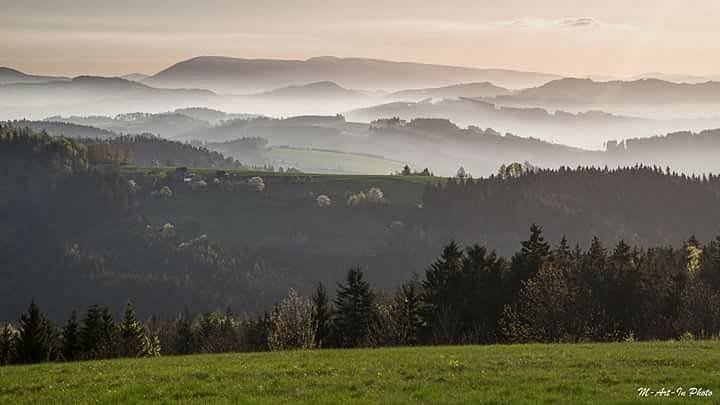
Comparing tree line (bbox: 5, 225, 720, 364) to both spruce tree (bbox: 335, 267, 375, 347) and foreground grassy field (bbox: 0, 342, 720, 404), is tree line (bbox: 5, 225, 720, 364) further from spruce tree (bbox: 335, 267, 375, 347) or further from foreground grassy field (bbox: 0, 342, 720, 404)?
foreground grassy field (bbox: 0, 342, 720, 404)

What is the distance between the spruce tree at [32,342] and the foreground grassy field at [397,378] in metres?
26.9

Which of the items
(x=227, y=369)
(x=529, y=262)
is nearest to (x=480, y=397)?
(x=227, y=369)

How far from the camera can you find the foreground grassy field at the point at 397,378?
2341 cm

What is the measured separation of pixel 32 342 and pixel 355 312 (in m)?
28.8

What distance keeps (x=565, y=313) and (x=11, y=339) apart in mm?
50124

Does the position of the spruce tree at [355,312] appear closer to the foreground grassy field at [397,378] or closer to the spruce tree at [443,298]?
the spruce tree at [443,298]

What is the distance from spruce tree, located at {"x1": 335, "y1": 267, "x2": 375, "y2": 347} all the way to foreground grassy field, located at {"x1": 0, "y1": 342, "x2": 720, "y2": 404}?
3150 centimetres

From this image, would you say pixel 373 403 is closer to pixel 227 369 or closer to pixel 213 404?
pixel 213 404

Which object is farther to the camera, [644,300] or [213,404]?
[644,300]

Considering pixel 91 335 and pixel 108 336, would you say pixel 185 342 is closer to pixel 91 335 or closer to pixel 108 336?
pixel 108 336

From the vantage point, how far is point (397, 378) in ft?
88.1

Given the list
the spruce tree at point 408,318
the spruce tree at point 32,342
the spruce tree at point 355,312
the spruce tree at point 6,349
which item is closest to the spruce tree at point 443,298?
the spruce tree at point 408,318

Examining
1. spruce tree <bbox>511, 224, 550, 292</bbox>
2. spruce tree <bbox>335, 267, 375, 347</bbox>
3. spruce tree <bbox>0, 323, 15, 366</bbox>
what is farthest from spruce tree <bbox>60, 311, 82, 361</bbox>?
spruce tree <bbox>511, 224, 550, 292</bbox>

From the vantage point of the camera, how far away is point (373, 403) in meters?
22.4
